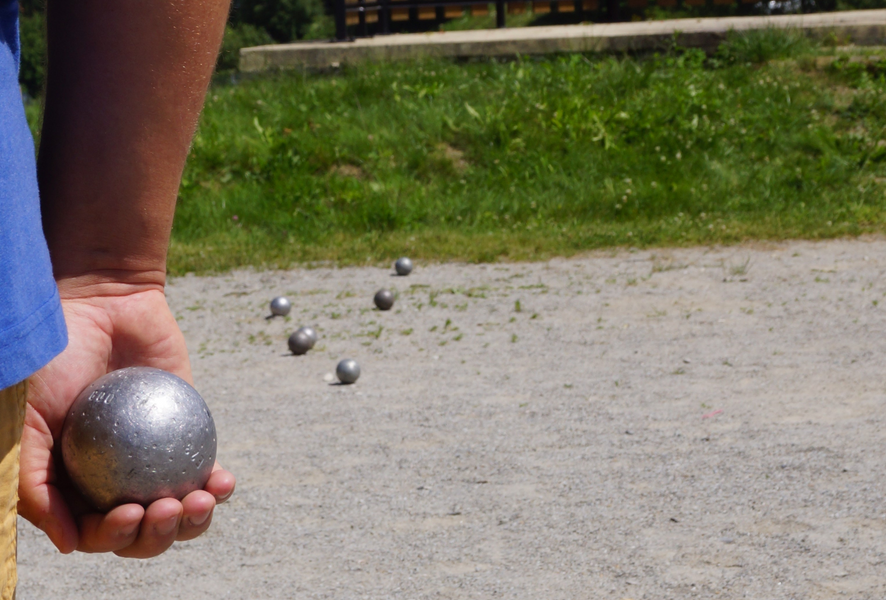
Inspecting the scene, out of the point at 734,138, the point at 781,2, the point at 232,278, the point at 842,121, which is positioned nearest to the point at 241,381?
the point at 232,278

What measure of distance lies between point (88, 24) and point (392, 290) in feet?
19.7

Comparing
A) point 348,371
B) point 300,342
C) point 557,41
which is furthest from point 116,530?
point 557,41

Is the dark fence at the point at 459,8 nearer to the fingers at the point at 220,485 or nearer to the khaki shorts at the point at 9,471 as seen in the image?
the fingers at the point at 220,485

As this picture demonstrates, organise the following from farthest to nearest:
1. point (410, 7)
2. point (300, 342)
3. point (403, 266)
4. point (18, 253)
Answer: point (410, 7) < point (403, 266) < point (300, 342) < point (18, 253)

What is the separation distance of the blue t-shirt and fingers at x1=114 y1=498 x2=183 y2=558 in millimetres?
470

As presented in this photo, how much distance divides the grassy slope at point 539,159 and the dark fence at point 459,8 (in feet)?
8.52

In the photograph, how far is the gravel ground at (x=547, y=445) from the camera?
11.1 feet

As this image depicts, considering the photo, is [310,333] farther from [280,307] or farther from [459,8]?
[459,8]

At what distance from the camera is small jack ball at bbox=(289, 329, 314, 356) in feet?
20.1

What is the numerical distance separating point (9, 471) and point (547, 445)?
11.1ft

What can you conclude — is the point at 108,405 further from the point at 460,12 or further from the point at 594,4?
the point at 460,12

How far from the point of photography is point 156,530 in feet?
5.50

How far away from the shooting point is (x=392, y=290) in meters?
7.60

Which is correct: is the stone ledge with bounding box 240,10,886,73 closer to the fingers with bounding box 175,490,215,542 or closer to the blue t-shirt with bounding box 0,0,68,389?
the fingers with bounding box 175,490,215,542
